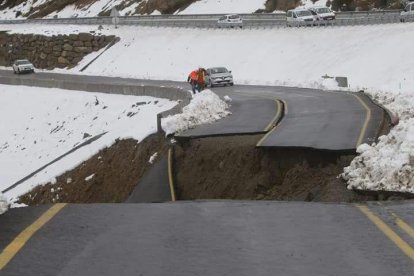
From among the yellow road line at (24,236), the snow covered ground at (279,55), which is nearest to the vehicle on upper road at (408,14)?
the snow covered ground at (279,55)

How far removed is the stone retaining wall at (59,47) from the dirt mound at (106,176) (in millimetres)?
46167

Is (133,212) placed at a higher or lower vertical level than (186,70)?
higher

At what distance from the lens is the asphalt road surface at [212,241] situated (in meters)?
5.72

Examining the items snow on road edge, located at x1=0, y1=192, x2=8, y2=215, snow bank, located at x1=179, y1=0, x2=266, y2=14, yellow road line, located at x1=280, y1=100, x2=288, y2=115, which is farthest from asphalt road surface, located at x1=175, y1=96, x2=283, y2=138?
snow bank, located at x1=179, y1=0, x2=266, y2=14

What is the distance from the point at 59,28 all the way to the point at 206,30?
18.0 meters

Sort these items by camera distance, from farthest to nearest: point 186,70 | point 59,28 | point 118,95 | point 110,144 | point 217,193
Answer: point 59,28, point 186,70, point 118,95, point 110,144, point 217,193

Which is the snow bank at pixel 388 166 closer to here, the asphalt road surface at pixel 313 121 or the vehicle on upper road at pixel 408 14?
the asphalt road surface at pixel 313 121

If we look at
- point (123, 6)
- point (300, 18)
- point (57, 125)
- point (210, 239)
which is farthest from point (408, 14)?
point (123, 6)

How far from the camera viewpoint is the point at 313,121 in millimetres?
21719

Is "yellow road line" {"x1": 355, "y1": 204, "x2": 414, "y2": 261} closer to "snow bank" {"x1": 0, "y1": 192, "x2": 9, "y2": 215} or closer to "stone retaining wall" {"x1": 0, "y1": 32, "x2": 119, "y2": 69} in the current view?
"snow bank" {"x1": 0, "y1": 192, "x2": 9, "y2": 215}

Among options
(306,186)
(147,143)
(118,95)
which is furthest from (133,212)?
(118,95)

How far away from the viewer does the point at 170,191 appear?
18.0 m

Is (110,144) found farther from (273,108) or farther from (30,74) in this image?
(30,74)

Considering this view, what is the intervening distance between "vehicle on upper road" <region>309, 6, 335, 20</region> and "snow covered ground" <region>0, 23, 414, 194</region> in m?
1.68
